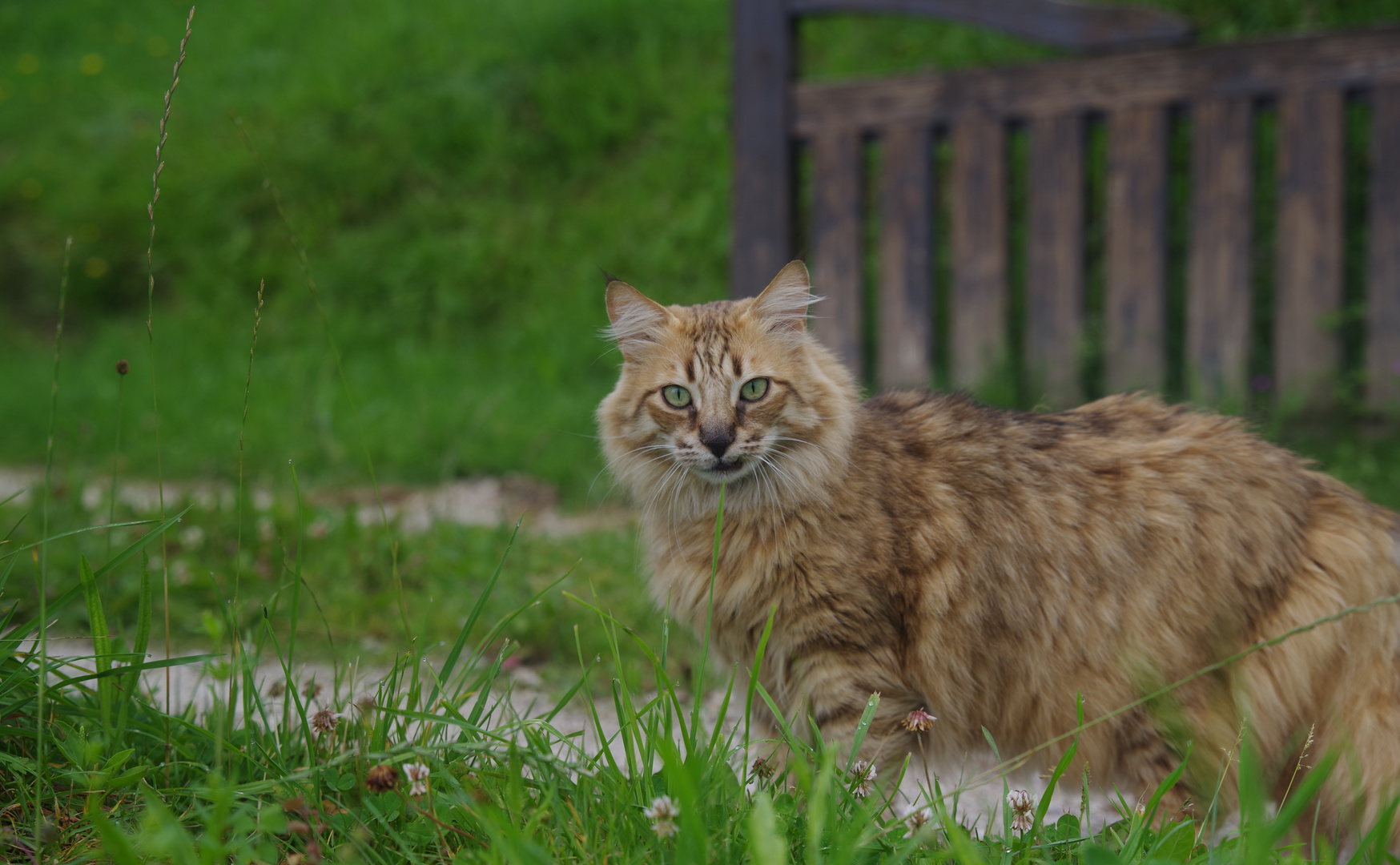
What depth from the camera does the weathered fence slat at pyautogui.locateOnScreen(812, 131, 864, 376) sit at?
5.00m

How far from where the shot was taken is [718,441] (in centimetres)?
233

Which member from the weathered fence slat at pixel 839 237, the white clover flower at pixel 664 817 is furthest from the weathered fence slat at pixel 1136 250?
the white clover flower at pixel 664 817

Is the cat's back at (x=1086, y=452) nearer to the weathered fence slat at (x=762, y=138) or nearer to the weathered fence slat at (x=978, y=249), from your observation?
the weathered fence slat at (x=978, y=249)

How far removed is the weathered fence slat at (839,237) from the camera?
5.00 metres

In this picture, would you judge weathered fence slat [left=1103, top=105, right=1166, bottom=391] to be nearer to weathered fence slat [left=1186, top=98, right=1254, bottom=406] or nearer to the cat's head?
weathered fence slat [left=1186, top=98, right=1254, bottom=406]

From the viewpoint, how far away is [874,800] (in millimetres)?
1530

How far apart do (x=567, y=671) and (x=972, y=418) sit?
1440 mm

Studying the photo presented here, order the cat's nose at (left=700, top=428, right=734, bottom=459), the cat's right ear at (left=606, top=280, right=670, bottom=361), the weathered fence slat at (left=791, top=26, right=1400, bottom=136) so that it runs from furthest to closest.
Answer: the weathered fence slat at (left=791, top=26, right=1400, bottom=136) → the cat's right ear at (left=606, top=280, right=670, bottom=361) → the cat's nose at (left=700, top=428, right=734, bottom=459)

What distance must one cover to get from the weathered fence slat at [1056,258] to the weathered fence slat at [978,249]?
0.45ft

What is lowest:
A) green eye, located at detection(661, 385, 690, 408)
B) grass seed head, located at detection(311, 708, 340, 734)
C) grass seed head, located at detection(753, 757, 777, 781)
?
grass seed head, located at detection(753, 757, 777, 781)

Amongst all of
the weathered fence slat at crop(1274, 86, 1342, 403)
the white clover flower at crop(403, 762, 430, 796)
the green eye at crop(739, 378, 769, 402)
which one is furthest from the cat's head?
the weathered fence slat at crop(1274, 86, 1342, 403)

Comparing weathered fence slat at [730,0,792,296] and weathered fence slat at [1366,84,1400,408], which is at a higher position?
weathered fence slat at [730,0,792,296]

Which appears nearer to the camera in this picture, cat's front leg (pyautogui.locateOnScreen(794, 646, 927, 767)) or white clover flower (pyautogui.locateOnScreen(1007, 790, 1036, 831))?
white clover flower (pyautogui.locateOnScreen(1007, 790, 1036, 831))

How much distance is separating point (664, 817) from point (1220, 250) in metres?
3.91
